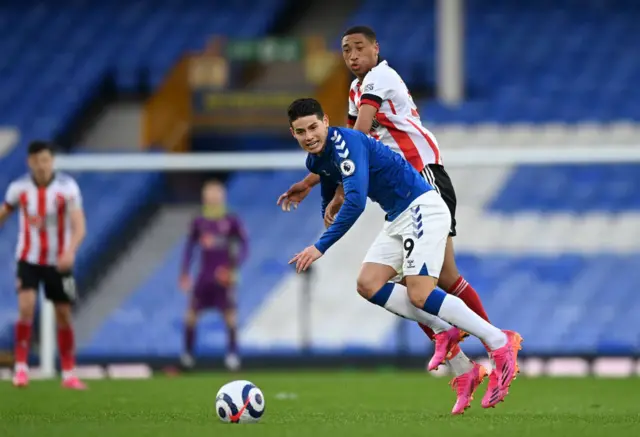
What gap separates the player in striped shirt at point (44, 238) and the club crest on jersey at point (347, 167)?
4407 mm

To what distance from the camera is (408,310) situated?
7492 millimetres

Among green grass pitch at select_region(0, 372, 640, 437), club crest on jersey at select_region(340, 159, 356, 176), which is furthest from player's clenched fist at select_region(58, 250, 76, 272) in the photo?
club crest on jersey at select_region(340, 159, 356, 176)

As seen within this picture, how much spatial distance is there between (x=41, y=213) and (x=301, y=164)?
3.90m

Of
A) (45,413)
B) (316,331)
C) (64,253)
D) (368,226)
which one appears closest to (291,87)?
(368,226)

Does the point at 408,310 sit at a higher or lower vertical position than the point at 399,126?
lower

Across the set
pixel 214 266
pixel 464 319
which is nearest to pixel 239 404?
pixel 464 319

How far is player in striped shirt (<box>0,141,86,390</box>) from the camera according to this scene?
1100 centimetres

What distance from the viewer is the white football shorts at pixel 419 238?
7309 mm

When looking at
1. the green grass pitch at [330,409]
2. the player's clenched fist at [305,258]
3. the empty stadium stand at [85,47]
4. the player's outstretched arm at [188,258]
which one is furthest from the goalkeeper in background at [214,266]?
the player's clenched fist at [305,258]

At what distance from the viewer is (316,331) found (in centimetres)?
1503

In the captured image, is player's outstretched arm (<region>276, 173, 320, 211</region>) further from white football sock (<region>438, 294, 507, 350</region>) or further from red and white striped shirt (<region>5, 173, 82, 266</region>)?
red and white striped shirt (<region>5, 173, 82, 266</region>)

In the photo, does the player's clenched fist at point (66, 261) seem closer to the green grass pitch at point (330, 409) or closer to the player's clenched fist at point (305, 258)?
the green grass pitch at point (330, 409)

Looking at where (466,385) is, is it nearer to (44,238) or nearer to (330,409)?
(330,409)

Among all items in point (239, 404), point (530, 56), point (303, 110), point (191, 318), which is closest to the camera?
point (239, 404)
